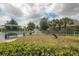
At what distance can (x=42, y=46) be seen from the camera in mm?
2375

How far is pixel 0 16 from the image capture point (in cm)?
237

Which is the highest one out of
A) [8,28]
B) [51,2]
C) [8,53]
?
[51,2]

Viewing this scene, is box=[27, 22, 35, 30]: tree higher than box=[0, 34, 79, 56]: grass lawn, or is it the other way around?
box=[27, 22, 35, 30]: tree

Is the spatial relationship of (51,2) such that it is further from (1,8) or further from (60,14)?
(1,8)

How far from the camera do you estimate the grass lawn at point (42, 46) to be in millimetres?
2354

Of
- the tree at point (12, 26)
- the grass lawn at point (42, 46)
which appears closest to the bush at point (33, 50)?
the grass lawn at point (42, 46)

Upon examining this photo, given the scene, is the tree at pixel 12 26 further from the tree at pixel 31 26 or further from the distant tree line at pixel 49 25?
the tree at pixel 31 26

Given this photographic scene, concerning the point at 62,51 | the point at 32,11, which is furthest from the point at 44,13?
the point at 62,51

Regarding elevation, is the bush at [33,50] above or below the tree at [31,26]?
below

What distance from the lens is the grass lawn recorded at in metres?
2.35

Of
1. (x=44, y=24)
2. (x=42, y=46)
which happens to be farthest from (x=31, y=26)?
(x=42, y=46)

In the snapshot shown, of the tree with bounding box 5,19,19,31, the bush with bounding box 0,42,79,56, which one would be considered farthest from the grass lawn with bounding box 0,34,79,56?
the tree with bounding box 5,19,19,31

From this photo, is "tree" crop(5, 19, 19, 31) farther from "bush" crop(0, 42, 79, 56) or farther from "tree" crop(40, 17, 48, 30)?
"tree" crop(40, 17, 48, 30)

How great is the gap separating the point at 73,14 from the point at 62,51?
46 cm
